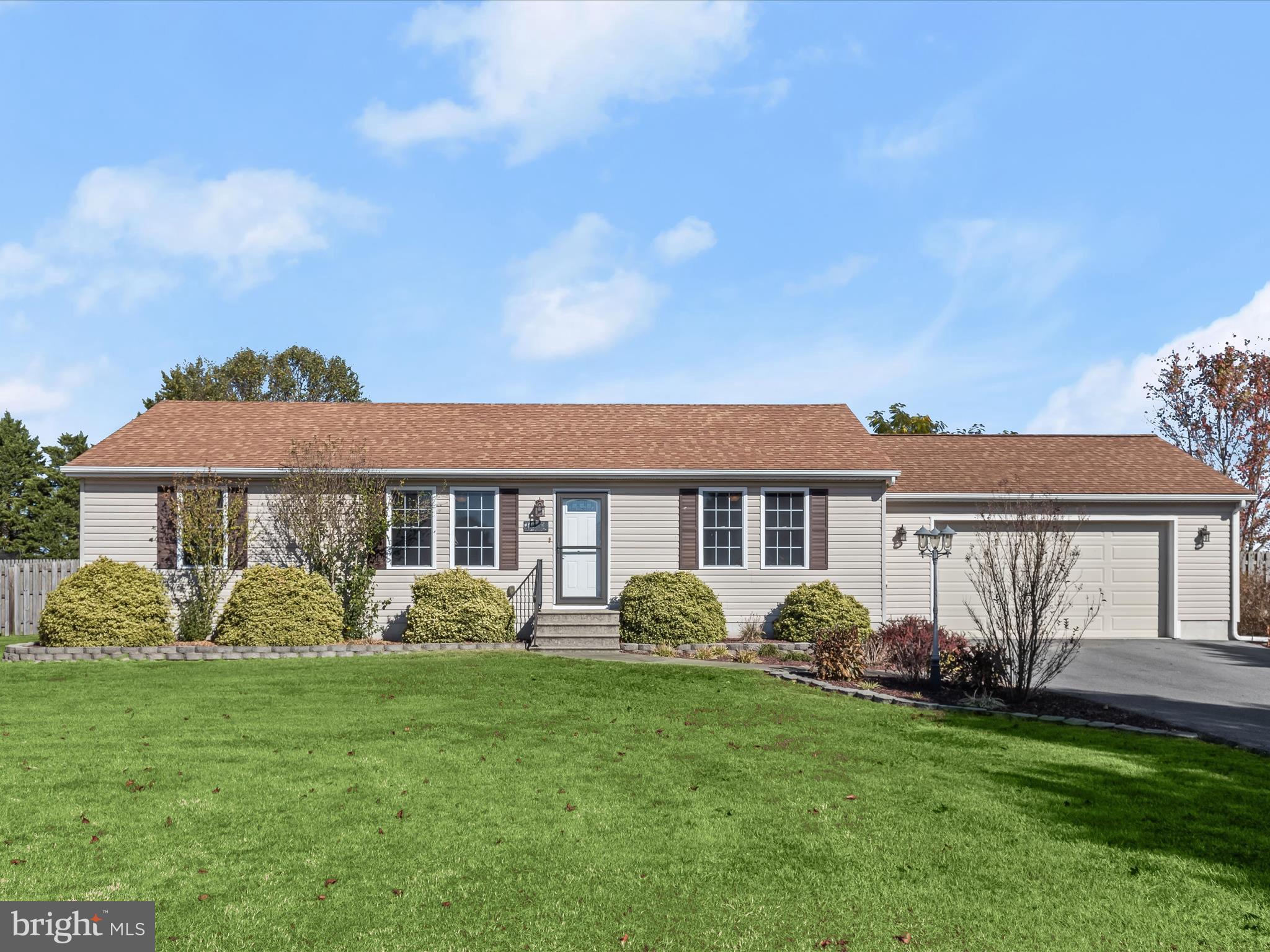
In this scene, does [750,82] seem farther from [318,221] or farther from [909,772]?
[909,772]

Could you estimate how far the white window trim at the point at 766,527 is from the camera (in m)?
17.0

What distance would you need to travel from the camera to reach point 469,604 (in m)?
15.5

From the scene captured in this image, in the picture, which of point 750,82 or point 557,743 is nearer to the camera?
point 557,743

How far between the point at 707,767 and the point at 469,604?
8.71 m

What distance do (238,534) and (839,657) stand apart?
37.7 ft

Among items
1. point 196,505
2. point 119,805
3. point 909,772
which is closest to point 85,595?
point 196,505

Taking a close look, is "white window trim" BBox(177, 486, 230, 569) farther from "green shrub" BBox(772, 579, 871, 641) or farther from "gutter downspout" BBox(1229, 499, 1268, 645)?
"gutter downspout" BBox(1229, 499, 1268, 645)

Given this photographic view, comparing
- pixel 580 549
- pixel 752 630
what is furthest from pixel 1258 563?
pixel 580 549

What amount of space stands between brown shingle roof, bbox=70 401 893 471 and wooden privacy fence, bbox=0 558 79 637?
4.20 m

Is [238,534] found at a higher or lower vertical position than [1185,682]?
higher

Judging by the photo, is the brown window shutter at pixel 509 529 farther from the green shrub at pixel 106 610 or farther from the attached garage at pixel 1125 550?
the attached garage at pixel 1125 550

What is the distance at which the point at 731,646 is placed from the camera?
1559 cm

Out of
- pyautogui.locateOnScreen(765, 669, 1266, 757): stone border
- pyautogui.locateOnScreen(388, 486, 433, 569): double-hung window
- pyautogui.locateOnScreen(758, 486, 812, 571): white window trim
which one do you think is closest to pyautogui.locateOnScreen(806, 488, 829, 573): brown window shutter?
pyautogui.locateOnScreen(758, 486, 812, 571): white window trim

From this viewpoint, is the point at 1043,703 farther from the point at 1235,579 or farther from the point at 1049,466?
the point at 1235,579
